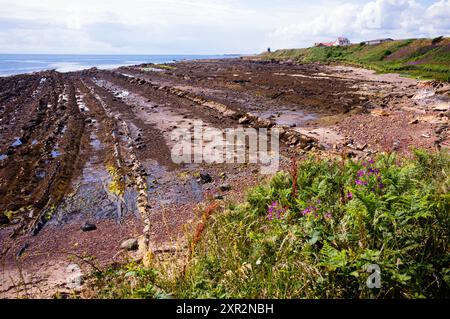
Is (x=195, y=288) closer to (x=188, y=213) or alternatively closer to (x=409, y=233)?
(x=409, y=233)

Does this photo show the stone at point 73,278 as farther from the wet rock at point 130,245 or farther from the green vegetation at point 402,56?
the green vegetation at point 402,56

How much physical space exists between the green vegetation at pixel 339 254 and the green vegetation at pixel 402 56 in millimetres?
21122

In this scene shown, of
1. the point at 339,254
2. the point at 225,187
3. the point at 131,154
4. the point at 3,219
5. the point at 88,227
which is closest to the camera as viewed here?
the point at 339,254

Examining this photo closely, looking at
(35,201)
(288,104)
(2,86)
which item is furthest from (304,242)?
(2,86)

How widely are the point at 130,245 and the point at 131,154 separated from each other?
452 cm

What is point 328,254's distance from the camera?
2598 mm

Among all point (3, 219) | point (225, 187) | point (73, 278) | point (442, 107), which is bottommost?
point (73, 278)

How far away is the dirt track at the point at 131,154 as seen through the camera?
5328 millimetres

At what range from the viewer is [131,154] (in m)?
9.29

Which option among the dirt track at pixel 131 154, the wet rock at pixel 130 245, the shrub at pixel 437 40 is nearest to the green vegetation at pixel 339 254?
the dirt track at pixel 131 154

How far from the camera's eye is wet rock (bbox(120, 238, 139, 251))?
201 inches

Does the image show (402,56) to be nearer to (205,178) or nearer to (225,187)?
(205,178)

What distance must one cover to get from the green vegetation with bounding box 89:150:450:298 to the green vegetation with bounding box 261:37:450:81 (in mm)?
21122

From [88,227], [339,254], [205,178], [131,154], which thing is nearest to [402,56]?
[131,154]
